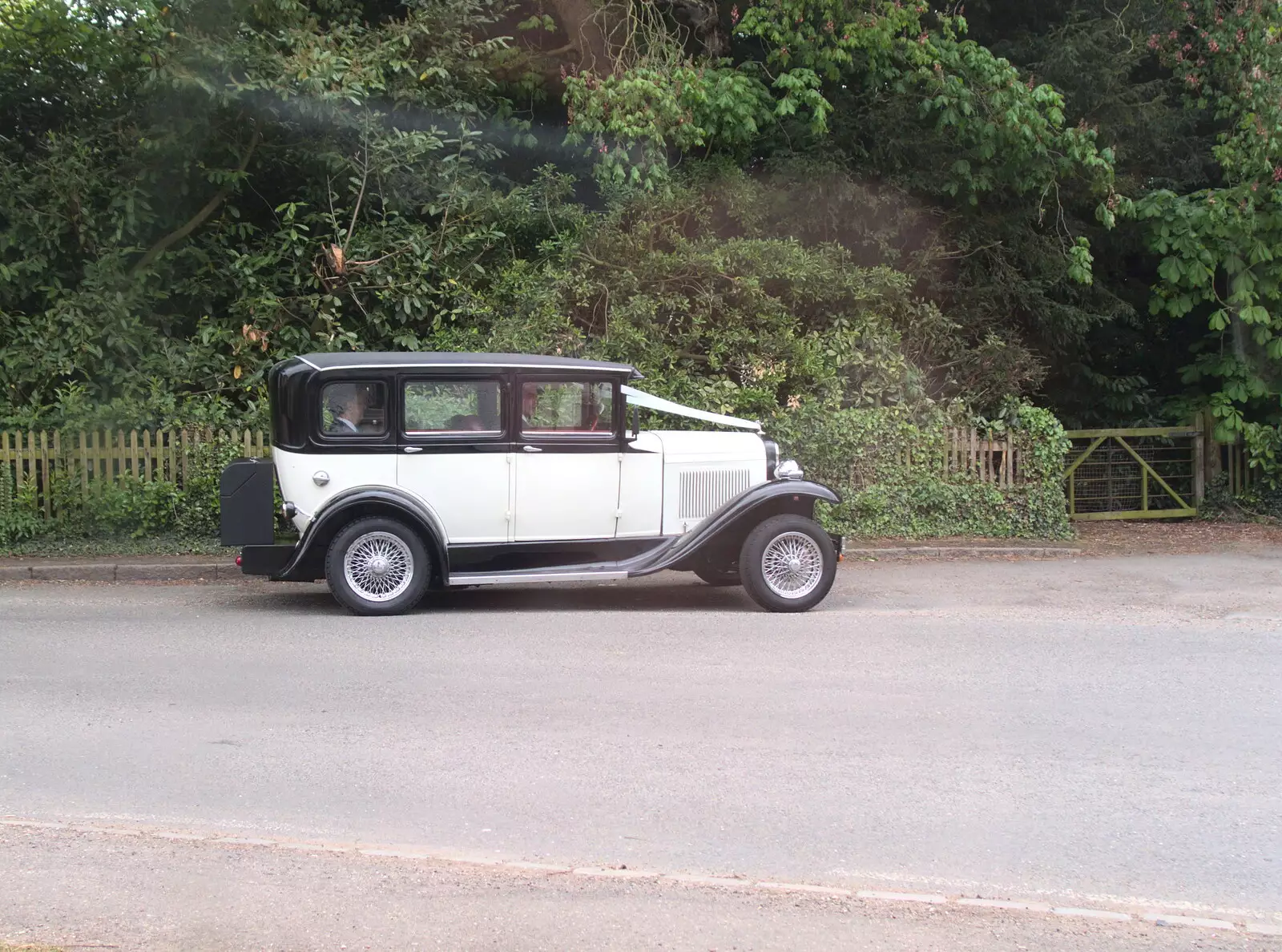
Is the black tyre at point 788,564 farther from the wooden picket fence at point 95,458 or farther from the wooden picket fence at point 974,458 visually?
the wooden picket fence at point 95,458

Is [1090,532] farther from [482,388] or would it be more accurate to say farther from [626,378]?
[482,388]

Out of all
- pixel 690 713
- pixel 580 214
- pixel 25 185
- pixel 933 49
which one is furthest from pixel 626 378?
pixel 25 185

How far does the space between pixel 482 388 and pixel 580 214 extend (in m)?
7.13

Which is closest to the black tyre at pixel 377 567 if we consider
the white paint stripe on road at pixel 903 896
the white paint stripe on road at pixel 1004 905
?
the white paint stripe on road at pixel 903 896

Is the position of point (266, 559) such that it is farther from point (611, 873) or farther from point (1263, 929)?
point (1263, 929)

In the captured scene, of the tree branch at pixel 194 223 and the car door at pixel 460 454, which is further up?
the tree branch at pixel 194 223

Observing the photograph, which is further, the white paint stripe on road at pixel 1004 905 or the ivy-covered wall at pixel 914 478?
the ivy-covered wall at pixel 914 478

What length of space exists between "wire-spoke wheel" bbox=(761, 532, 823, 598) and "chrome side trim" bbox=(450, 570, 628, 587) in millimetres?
1169

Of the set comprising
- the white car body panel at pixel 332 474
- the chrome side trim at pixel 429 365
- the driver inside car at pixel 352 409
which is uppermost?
the chrome side trim at pixel 429 365

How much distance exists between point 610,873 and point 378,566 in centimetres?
528

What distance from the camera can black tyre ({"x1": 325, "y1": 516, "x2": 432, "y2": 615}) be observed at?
8938mm

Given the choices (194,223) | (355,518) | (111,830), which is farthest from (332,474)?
(194,223)

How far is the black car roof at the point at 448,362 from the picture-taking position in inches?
363

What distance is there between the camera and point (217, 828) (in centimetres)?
457
